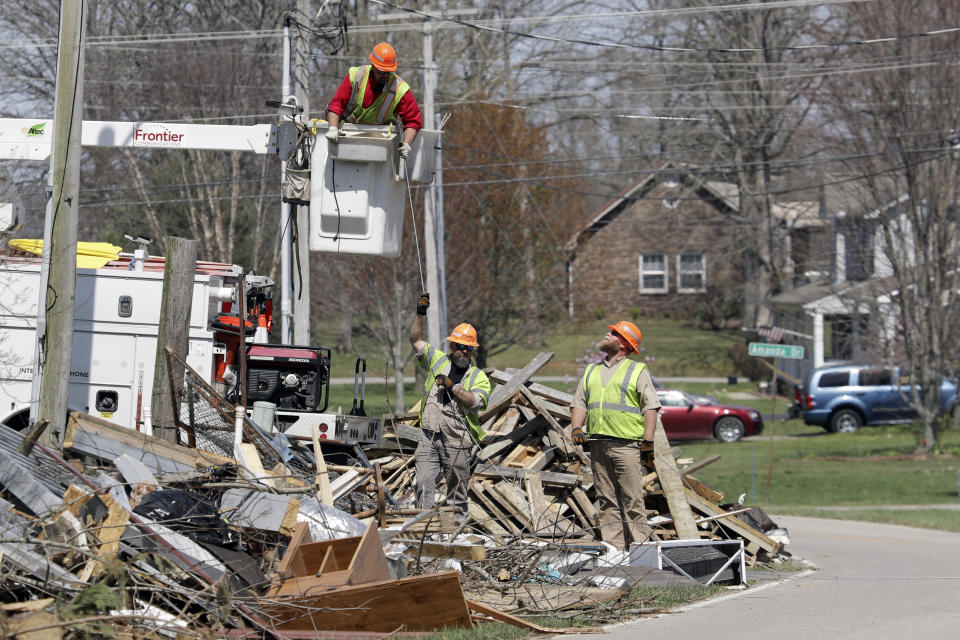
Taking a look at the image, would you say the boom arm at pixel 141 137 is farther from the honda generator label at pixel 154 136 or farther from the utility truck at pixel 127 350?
the utility truck at pixel 127 350

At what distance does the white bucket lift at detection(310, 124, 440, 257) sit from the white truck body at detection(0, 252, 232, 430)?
10.1ft

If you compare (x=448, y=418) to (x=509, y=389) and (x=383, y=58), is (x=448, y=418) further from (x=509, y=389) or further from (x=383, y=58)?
(x=383, y=58)

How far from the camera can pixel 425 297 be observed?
402 inches

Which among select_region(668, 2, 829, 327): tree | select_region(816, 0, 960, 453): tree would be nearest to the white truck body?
select_region(816, 0, 960, 453): tree

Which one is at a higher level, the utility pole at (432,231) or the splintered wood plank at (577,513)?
the utility pole at (432,231)

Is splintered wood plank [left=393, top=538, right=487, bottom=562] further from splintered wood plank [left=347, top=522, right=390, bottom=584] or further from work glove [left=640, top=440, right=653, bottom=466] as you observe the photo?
work glove [left=640, top=440, right=653, bottom=466]

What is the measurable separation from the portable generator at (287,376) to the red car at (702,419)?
58.1 ft

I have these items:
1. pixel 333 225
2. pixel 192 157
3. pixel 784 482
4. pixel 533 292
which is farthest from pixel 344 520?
pixel 533 292

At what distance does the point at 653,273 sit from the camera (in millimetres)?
58281

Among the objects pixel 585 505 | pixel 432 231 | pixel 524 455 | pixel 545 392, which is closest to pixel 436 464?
pixel 585 505

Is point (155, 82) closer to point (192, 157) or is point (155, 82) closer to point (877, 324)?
point (192, 157)

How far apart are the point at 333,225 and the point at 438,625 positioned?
190 inches

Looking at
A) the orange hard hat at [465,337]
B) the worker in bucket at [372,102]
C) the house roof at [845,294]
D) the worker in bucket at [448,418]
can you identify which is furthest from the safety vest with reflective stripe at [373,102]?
the house roof at [845,294]

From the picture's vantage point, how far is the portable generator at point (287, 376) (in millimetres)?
13594
